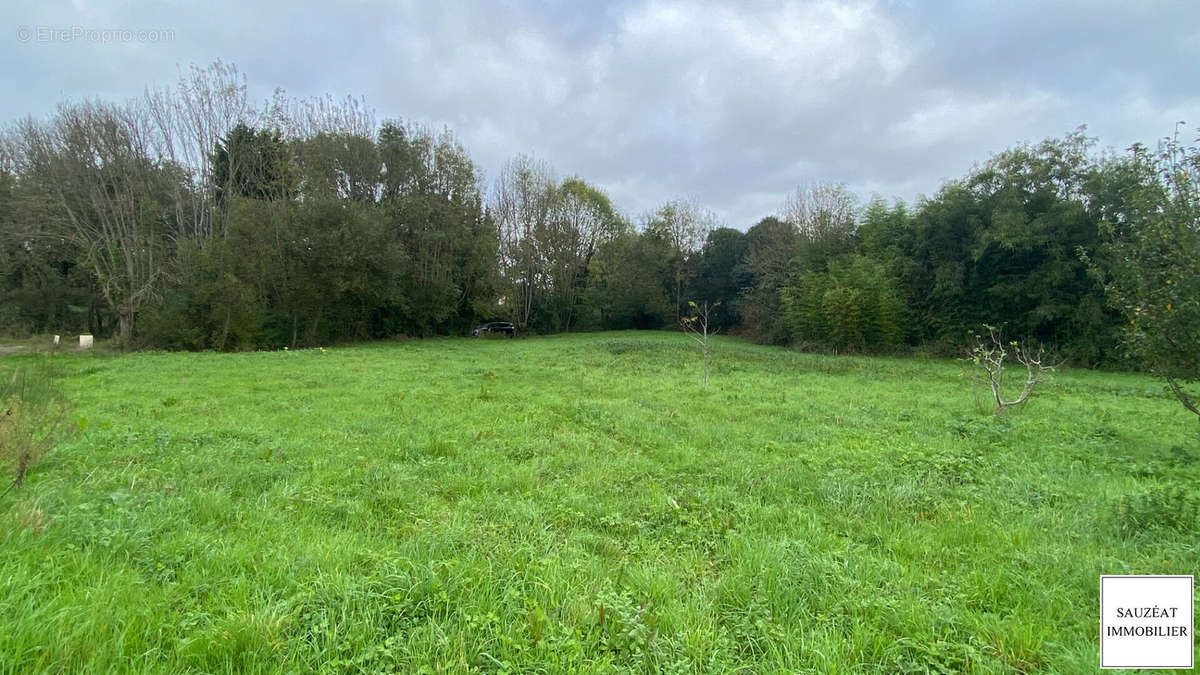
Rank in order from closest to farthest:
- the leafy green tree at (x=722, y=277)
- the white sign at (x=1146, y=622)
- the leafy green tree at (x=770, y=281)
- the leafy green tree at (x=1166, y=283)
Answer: the white sign at (x=1146, y=622), the leafy green tree at (x=1166, y=283), the leafy green tree at (x=770, y=281), the leafy green tree at (x=722, y=277)

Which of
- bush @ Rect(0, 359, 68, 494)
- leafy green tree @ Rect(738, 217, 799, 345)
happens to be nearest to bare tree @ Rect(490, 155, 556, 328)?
leafy green tree @ Rect(738, 217, 799, 345)

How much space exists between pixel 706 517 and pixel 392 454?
316 centimetres

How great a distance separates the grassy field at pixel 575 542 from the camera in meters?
1.87

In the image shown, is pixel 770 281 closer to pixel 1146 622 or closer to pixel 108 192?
pixel 1146 622

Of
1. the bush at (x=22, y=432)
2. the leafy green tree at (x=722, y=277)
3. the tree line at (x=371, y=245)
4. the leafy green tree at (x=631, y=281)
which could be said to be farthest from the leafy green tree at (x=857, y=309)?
the bush at (x=22, y=432)

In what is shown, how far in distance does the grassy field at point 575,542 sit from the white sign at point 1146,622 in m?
0.10

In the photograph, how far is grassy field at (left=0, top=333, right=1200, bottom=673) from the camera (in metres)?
1.87

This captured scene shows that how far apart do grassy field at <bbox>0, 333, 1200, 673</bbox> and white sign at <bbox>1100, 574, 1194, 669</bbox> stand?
10 centimetres

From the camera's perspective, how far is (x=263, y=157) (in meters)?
22.0

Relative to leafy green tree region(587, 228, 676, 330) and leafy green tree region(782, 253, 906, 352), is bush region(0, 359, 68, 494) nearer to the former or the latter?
leafy green tree region(782, 253, 906, 352)

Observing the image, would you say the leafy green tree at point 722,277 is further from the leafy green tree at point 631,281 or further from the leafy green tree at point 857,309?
the leafy green tree at point 857,309

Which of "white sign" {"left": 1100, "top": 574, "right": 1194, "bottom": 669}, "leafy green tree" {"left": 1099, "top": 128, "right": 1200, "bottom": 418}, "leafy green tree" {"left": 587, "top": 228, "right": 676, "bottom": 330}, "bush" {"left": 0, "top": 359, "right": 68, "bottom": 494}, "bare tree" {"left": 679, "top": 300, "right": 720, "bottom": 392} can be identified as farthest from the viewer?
"leafy green tree" {"left": 587, "top": 228, "right": 676, "bottom": 330}

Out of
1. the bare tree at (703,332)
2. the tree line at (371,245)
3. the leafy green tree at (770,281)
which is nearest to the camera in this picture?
the bare tree at (703,332)

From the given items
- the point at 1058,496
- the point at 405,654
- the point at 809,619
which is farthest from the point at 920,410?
the point at 405,654
